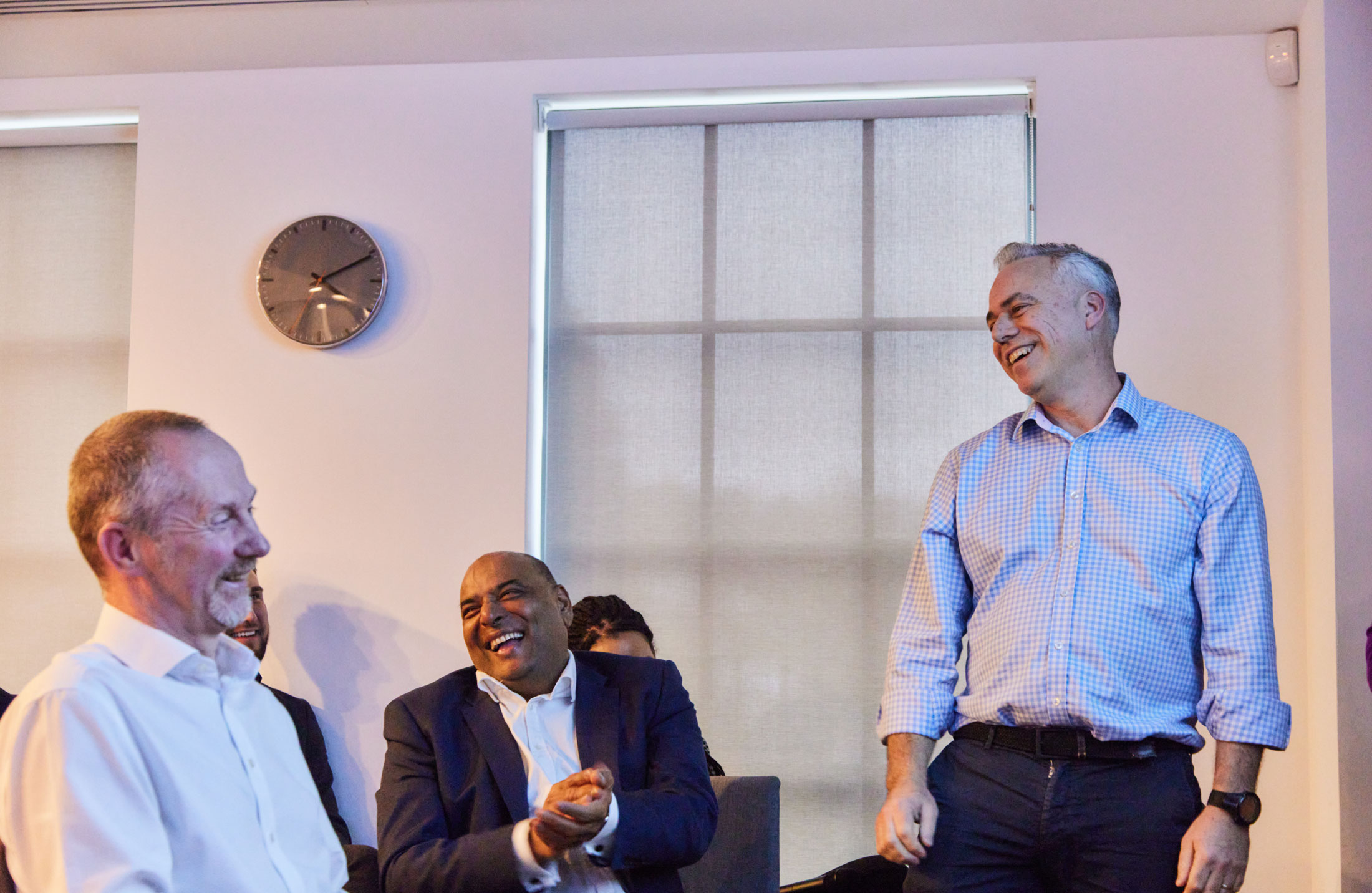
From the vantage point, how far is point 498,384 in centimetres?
420

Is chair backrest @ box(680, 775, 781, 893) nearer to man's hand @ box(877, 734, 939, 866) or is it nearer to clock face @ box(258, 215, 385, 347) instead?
man's hand @ box(877, 734, 939, 866)

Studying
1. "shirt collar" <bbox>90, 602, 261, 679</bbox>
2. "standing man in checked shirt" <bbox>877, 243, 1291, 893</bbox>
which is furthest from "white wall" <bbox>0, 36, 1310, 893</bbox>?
"shirt collar" <bbox>90, 602, 261, 679</bbox>

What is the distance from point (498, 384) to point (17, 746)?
2.76 m

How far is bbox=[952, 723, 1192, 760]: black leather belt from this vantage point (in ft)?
6.86

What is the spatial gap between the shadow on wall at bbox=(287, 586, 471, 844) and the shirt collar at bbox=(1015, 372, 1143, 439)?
228 cm

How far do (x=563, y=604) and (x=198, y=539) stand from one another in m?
1.32

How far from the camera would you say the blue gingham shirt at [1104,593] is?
2119 millimetres

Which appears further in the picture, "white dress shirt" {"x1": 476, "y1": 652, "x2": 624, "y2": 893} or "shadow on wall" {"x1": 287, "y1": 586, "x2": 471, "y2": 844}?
"shadow on wall" {"x1": 287, "y1": 586, "x2": 471, "y2": 844}

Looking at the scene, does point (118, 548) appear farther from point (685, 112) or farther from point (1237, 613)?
point (685, 112)

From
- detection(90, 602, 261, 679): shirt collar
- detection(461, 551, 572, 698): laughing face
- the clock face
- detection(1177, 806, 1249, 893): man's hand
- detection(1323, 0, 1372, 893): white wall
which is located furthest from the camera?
the clock face

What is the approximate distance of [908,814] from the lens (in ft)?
7.00

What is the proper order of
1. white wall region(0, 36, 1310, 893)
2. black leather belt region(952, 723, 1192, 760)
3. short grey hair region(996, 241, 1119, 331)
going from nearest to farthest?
black leather belt region(952, 723, 1192, 760)
short grey hair region(996, 241, 1119, 331)
white wall region(0, 36, 1310, 893)

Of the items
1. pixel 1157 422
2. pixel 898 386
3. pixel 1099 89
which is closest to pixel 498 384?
pixel 898 386

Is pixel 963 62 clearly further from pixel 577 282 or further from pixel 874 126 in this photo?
pixel 577 282
